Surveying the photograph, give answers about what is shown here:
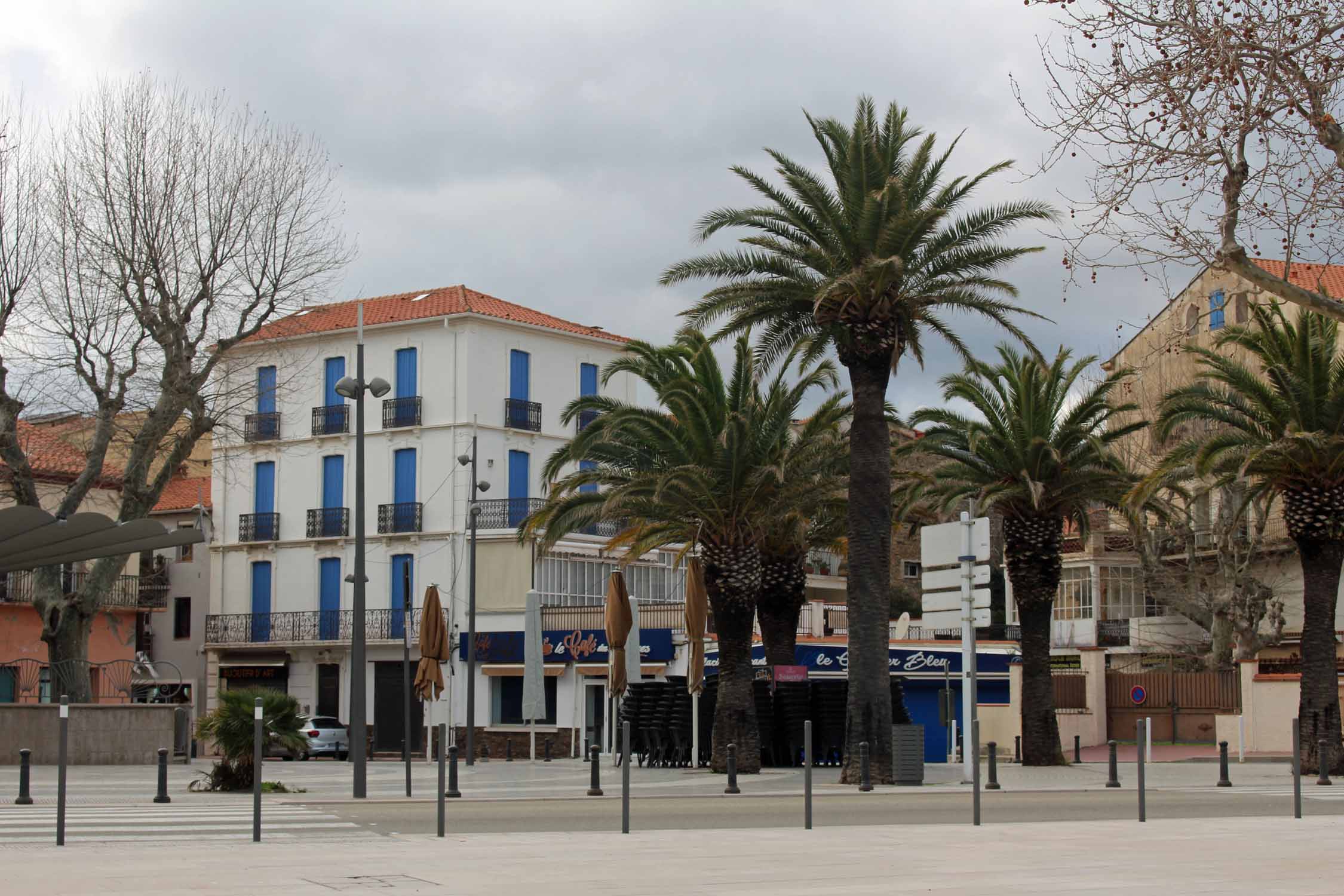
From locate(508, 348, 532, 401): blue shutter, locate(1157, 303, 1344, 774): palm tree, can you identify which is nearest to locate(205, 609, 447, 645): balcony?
locate(508, 348, 532, 401): blue shutter

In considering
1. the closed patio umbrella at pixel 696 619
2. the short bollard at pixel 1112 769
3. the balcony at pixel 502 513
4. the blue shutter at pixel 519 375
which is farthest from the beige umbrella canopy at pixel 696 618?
the blue shutter at pixel 519 375

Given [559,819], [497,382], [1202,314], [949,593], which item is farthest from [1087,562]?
[1202,314]

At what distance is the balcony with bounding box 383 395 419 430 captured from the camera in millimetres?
54812

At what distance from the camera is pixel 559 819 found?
17.1 meters

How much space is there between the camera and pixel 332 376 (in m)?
56.9

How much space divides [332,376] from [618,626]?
2881 cm

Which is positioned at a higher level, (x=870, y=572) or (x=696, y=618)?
(x=870, y=572)

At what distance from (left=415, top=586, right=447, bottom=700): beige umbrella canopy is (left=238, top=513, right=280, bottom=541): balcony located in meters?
29.3

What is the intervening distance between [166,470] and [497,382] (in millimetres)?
20365

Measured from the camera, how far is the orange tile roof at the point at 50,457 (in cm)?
5091

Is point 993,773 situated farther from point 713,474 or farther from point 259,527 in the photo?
point 259,527

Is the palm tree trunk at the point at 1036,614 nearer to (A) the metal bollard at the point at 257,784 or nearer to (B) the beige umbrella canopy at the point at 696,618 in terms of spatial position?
(B) the beige umbrella canopy at the point at 696,618

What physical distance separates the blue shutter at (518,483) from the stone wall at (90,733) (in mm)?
20886

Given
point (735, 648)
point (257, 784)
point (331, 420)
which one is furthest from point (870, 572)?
point (331, 420)
